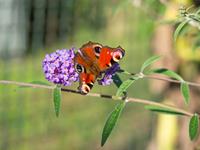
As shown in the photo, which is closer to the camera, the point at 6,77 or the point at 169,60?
the point at 169,60

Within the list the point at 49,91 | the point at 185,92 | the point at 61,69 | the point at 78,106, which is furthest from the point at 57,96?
the point at 78,106

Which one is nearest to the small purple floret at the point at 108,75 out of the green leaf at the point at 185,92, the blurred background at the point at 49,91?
the green leaf at the point at 185,92

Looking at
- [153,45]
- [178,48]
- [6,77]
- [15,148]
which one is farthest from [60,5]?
[178,48]

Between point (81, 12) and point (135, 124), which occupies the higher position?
point (81, 12)

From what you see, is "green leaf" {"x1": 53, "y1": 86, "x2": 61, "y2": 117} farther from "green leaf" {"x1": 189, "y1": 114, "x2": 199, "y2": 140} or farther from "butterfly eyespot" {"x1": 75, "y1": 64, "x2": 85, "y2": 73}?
"green leaf" {"x1": 189, "y1": 114, "x2": 199, "y2": 140}

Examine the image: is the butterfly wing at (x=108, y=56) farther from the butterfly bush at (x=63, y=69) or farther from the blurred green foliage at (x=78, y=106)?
the blurred green foliage at (x=78, y=106)

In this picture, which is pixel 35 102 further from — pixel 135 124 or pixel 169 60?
pixel 169 60

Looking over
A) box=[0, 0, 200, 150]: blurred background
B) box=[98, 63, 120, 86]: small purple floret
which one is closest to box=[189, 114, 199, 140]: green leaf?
box=[98, 63, 120, 86]: small purple floret
